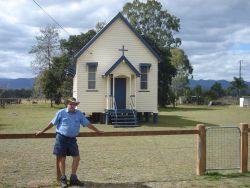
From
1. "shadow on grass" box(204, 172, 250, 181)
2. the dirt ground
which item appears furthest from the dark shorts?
"shadow on grass" box(204, 172, 250, 181)

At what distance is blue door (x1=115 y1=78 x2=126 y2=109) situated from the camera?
31.5m

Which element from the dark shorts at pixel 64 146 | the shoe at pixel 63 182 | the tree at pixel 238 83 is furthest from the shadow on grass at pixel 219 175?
the tree at pixel 238 83

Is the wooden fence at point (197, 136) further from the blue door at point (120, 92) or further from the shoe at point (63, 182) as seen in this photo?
the blue door at point (120, 92)

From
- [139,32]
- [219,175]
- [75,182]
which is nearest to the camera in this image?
[75,182]

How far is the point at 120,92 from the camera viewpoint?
31625 mm

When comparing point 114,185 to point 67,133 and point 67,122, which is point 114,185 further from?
point 67,122

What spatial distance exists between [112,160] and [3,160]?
3011mm

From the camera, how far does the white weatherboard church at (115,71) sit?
3088cm

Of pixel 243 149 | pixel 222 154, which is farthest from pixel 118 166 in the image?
pixel 222 154

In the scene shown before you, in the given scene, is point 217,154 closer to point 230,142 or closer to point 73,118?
point 230,142

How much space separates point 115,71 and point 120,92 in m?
1.76

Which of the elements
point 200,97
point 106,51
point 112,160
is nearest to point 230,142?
point 112,160

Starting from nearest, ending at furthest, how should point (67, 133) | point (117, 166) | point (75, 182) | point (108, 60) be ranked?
point (75, 182) → point (67, 133) → point (117, 166) → point (108, 60)

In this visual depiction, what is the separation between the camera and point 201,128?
10273 mm
